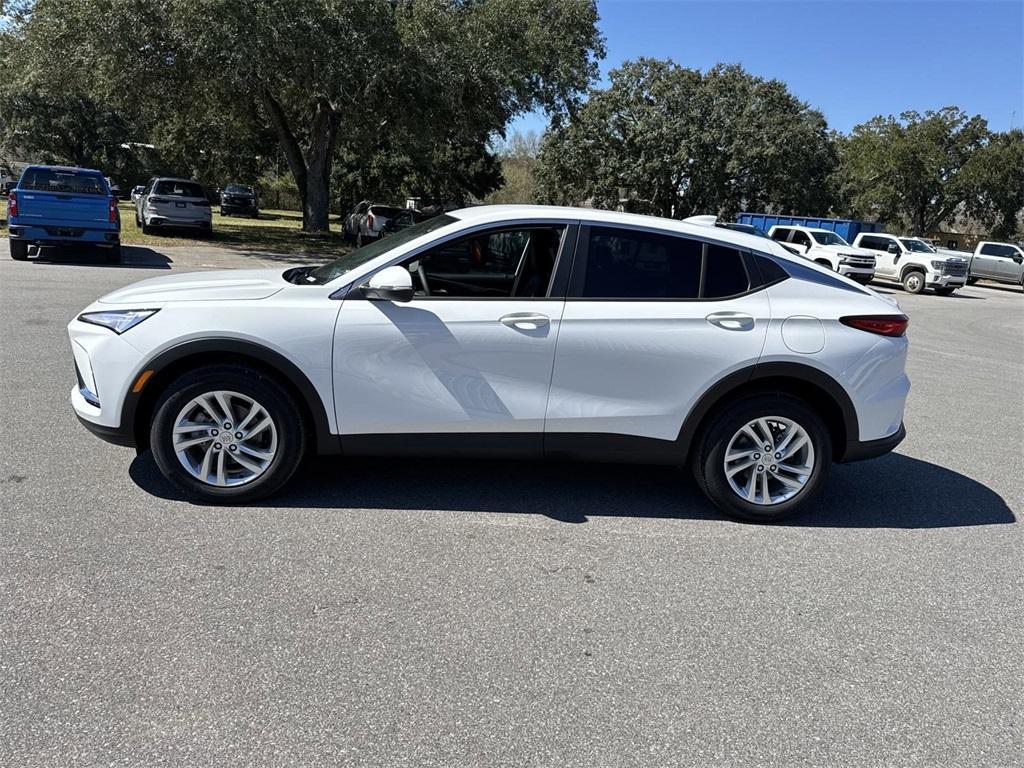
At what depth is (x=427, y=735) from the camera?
2652 mm

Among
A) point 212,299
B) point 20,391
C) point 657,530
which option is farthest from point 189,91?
point 657,530

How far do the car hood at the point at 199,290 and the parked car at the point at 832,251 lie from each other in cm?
2233

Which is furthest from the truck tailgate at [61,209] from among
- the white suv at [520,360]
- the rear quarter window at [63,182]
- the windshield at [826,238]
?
the windshield at [826,238]

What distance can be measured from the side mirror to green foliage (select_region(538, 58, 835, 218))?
126 ft

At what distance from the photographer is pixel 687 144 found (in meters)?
40.0

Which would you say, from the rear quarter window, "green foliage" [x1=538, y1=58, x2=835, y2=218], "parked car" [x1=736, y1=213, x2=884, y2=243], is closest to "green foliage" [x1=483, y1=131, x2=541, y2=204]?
"green foliage" [x1=538, y1=58, x2=835, y2=218]

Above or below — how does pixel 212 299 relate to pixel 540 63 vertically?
below

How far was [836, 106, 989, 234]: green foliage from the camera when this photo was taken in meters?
43.0

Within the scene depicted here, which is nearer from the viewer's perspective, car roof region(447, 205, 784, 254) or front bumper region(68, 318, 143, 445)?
front bumper region(68, 318, 143, 445)

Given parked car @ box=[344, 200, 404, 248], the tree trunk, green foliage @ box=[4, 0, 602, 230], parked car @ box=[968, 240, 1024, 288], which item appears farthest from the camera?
parked car @ box=[968, 240, 1024, 288]

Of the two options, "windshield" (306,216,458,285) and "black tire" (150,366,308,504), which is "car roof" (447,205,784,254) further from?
"black tire" (150,366,308,504)

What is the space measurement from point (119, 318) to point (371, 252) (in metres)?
1.39

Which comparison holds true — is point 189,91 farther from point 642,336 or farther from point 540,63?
point 642,336

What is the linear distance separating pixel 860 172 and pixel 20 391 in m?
47.2
